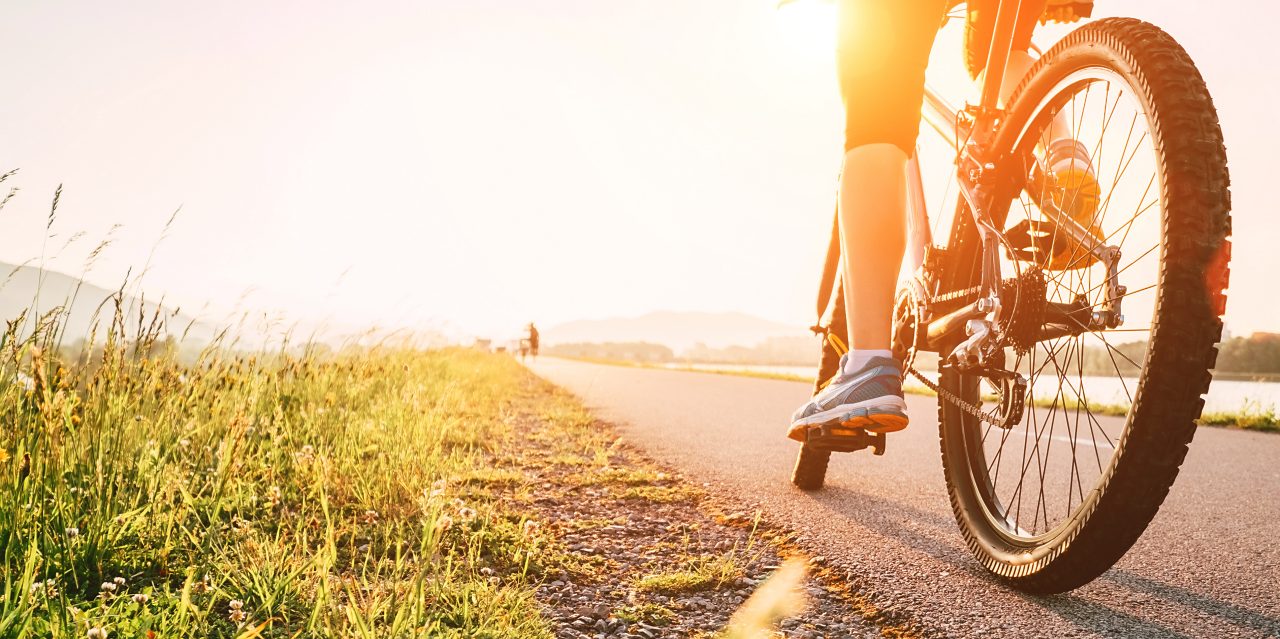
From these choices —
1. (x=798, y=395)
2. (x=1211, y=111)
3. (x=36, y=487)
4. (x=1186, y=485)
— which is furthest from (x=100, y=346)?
(x=798, y=395)

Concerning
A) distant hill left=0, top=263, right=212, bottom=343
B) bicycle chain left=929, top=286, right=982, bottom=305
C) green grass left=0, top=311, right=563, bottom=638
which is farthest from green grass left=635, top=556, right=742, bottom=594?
distant hill left=0, top=263, right=212, bottom=343

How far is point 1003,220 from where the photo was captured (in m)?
2.23

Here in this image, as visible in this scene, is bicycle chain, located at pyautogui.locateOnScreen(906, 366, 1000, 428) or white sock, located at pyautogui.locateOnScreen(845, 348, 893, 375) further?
white sock, located at pyautogui.locateOnScreen(845, 348, 893, 375)

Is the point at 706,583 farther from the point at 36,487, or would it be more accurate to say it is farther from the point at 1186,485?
the point at 1186,485

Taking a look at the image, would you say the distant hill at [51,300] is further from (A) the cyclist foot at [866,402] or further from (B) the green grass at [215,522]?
(A) the cyclist foot at [866,402]

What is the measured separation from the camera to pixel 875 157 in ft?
7.07

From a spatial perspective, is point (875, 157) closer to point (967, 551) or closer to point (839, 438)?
point (839, 438)

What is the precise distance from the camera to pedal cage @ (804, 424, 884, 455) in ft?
6.73

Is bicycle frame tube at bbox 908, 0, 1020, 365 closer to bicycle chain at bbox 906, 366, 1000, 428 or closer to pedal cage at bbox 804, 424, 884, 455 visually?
bicycle chain at bbox 906, 366, 1000, 428

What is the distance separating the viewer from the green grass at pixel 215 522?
4.69 ft

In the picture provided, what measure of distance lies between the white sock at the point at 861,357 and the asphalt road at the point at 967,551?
51cm

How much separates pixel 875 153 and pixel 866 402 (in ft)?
2.38

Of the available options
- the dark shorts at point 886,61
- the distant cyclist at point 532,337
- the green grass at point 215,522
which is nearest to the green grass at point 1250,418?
the dark shorts at point 886,61

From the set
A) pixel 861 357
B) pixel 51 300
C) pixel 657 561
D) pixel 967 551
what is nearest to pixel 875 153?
pixel 861 357
